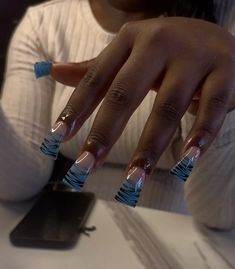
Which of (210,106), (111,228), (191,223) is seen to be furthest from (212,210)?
(210,106)

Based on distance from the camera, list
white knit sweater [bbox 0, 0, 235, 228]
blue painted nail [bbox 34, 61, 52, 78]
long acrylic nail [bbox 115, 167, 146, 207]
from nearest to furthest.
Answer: long acrylic nail [bbox 115, 167, 146, 207], blue painted nail [bbox 34, 61, 52, 78], white knit sweater [bbox 0, 0, 235, 228]

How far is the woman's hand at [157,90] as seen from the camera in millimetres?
306

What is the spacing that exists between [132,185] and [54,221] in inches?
9.7

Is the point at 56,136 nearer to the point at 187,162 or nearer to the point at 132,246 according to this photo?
the point at 187,162

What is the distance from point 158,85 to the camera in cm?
34

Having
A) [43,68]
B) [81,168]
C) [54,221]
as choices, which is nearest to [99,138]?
[81,168]

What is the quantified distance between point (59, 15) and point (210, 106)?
20.5 inches

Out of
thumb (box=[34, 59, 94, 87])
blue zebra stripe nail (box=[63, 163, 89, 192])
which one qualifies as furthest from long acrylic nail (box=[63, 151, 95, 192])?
thumb (box=[34, 59, 94, 87])

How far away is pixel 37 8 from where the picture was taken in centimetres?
80

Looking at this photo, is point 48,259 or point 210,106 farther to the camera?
point 48,259

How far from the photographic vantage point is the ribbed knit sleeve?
23.5 inches

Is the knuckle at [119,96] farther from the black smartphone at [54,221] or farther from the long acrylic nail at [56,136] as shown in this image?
the black smartphone at [54,221]

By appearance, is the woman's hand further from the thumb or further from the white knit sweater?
the white knit sweater

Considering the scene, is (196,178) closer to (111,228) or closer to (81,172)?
(111,228)
